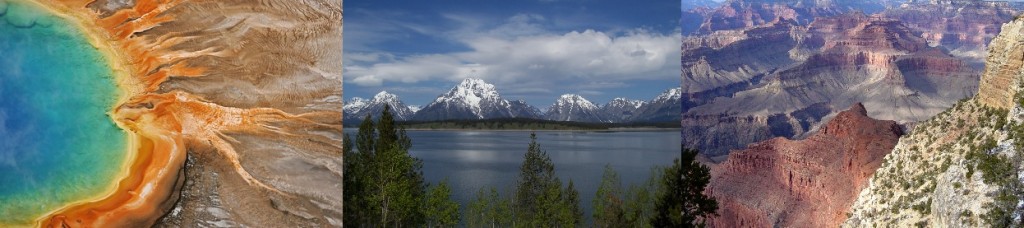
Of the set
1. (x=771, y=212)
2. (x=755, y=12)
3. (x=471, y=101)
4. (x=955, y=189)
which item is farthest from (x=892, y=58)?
(x=471, y=101)

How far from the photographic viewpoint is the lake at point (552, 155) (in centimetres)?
816

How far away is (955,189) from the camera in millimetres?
13898

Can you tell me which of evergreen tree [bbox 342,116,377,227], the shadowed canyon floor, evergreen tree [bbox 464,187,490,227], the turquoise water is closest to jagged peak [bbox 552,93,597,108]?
evergreen tree [bbox 464,187,490,227]

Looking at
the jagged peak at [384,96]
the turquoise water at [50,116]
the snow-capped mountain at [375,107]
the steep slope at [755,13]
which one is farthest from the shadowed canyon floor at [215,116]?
the steep slope at [755,13]

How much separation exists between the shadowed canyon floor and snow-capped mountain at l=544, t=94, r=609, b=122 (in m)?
2.87

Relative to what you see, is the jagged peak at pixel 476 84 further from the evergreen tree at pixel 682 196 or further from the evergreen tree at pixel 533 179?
the evergreen tree at pixel 682 196

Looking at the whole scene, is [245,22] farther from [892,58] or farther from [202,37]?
[892,58]

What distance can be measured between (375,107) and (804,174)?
1451 inches

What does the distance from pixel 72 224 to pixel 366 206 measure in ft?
8.89

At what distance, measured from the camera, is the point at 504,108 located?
8.09 metres

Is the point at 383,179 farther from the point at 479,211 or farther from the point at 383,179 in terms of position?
the point at 479,211

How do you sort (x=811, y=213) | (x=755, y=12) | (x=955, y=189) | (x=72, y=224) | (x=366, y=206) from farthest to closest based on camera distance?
(x=755, y=12)
(x=811, y=213)
(x=955, y=189)
(x=366, y=206)
(x=72, y=224)

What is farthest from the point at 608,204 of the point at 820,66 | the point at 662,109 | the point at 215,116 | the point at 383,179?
the point at 820,66

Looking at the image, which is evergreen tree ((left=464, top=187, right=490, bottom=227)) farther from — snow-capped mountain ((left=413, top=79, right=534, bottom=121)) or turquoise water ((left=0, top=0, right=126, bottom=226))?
turquoise water ((left=0, top=0, right=126, bottom=226))
